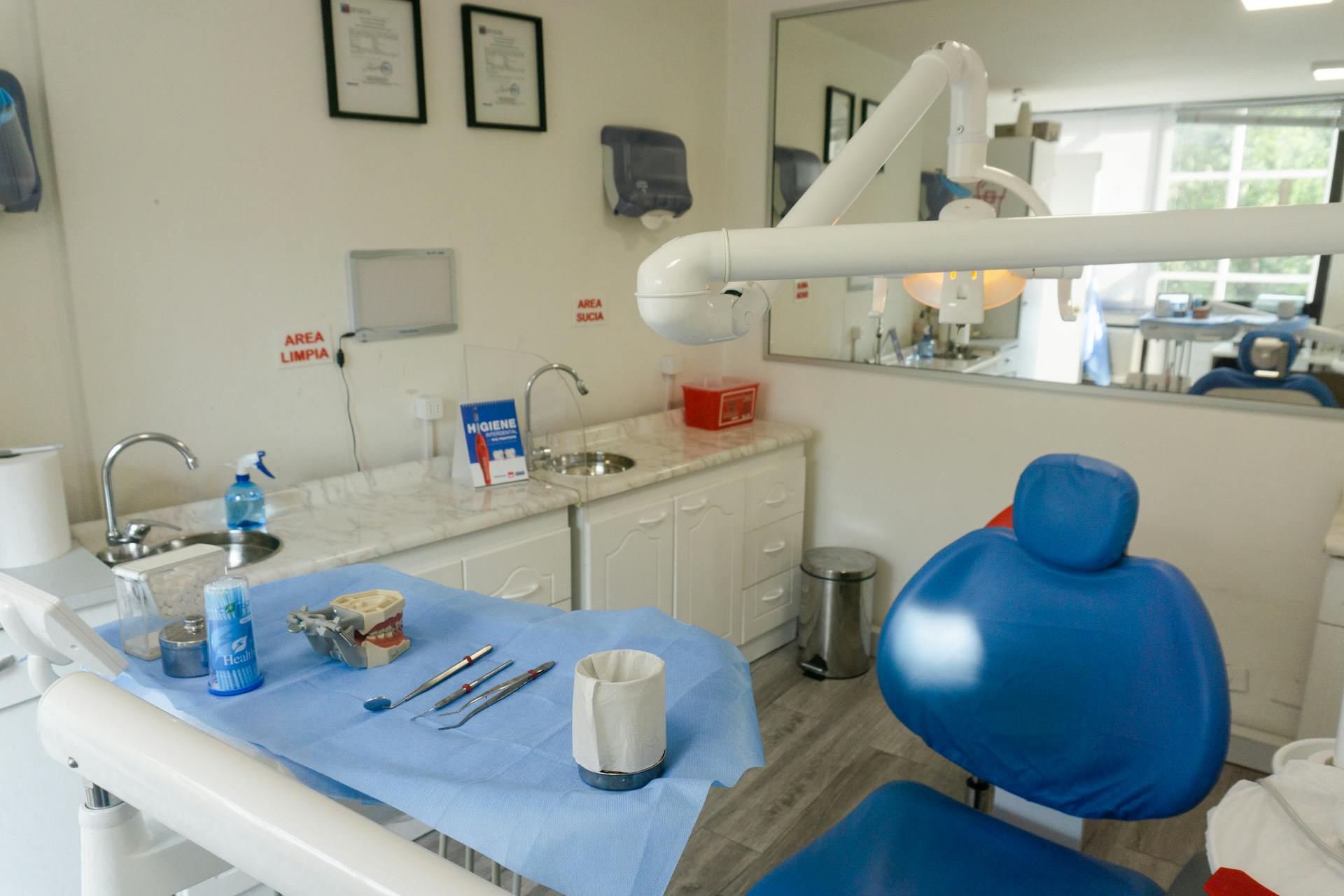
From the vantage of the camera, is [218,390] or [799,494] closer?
[218,390]

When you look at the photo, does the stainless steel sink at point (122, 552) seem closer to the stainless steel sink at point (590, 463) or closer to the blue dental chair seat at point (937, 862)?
the stainless steel sink at point (590, 463)

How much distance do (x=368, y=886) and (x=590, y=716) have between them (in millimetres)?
709

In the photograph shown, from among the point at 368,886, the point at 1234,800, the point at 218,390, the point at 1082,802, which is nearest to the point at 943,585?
the point at 1082,802

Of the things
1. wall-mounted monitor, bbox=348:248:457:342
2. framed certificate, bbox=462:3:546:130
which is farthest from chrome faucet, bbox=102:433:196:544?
framed certificate, bbox=462:3:546:130

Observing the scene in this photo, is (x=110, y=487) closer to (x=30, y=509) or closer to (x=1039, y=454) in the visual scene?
(x=30, y=509)

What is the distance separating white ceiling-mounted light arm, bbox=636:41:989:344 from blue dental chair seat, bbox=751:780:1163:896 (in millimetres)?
1081

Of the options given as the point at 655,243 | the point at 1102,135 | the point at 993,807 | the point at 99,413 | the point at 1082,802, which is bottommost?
the point at 993,807

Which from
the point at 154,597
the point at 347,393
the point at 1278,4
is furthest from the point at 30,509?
the point at 1278,4

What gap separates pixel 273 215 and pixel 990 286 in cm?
199

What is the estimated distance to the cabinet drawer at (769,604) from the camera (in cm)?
358

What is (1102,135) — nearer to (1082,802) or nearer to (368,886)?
(1082,802)

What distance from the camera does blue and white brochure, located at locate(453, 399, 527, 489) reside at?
9.24 ft

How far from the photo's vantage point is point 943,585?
175cm

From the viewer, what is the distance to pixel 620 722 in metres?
1.15
